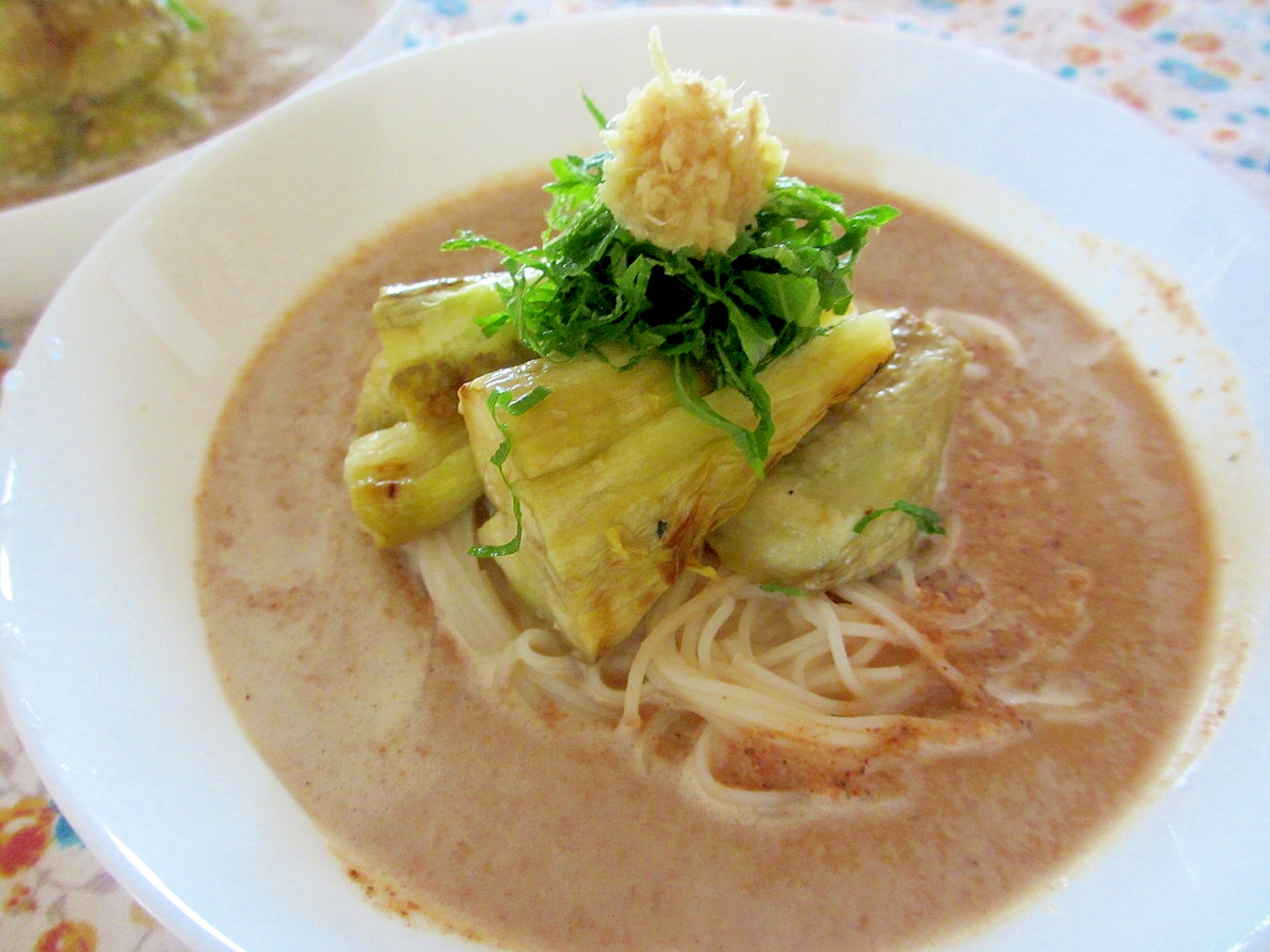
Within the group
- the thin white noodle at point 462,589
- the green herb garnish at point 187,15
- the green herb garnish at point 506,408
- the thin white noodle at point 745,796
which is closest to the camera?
the green herb garnish at point 506,408

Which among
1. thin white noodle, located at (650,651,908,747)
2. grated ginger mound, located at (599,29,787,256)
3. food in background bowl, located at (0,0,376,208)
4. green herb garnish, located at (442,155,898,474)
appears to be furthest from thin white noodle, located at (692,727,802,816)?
food in background bowl, located at (0,0,376,208)

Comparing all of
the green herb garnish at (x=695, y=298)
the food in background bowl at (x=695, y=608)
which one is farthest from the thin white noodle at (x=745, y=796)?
the green herb garnish at (x=695, y=298)

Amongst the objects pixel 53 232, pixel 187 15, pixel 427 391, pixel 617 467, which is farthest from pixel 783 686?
pixel 187 15

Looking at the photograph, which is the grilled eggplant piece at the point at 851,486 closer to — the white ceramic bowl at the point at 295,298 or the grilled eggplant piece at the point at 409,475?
the grilled eggplant piece at the point at 409,475

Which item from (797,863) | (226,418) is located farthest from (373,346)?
(797,863)

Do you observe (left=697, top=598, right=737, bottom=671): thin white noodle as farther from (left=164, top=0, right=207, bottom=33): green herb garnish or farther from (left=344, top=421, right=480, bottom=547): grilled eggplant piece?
(left=164, top=0, right=207, bottom=33): green herb garnish

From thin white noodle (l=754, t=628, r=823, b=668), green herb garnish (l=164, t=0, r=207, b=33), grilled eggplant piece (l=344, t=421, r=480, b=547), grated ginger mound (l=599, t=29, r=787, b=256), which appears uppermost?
grated ginger mound (l=599, t=29, r=787, b=256)
